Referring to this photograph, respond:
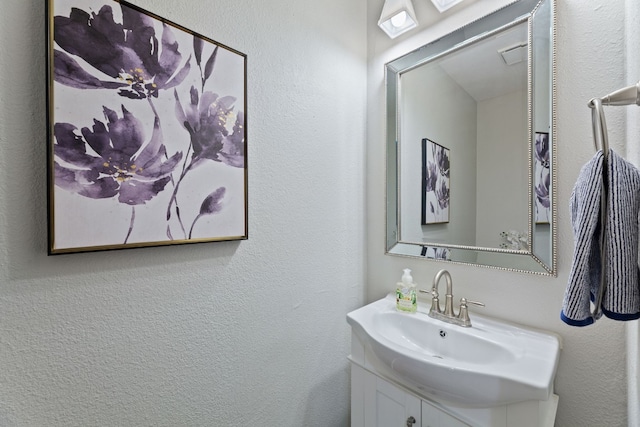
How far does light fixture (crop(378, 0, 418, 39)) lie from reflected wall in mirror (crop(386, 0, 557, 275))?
0.12 metres

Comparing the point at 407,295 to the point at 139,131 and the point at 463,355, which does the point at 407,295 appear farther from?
the point at 139,131

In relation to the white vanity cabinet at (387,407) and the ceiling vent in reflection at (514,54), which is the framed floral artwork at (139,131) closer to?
the white vanity cabinet at (387,407)

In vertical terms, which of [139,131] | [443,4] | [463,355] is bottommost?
[463,355]

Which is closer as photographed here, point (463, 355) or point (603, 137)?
point (603, 137)

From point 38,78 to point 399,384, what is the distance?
4.28ft

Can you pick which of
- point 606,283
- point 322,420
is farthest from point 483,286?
point 322,420

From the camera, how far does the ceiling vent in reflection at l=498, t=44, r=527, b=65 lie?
958mm

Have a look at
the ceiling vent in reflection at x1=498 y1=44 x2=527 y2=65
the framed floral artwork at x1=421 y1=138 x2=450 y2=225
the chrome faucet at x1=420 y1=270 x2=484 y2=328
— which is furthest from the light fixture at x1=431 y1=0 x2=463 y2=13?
the chrome faucet at x1=420 y1=270 x2=484 y2=328

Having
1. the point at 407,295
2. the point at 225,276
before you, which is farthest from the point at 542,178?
the point at 225,276

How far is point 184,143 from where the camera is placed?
809 mm

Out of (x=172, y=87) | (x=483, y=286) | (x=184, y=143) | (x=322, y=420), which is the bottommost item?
(x=322, y=420)

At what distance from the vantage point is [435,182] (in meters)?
1.23

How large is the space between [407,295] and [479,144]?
0.67 metres

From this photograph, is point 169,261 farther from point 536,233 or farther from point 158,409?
point 536,233
